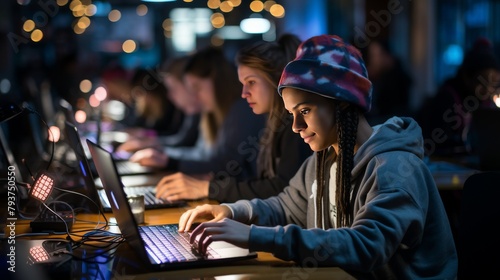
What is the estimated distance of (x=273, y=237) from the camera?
6.31ft

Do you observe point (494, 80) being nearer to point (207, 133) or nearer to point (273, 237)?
point (207, 133)

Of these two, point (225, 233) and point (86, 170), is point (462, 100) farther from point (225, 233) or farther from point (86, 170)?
point (225, 233)

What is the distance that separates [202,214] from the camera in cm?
244

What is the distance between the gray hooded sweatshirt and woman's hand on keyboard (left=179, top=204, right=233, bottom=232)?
350 mm

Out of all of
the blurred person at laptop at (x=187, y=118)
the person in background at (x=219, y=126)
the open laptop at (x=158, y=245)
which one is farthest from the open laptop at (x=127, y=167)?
Answer: the open laptop at (x=158, y=245)

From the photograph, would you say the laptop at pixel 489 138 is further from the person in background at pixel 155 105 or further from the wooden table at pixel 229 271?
the person in background at pixel 155 105

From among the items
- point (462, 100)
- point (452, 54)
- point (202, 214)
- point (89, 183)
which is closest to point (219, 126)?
point (462, 100)

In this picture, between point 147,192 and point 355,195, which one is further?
point 147,192

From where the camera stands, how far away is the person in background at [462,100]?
4.96m

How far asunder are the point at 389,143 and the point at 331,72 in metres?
0.26

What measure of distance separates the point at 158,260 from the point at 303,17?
10.0 meters

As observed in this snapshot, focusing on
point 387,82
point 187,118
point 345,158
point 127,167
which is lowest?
point 187,118

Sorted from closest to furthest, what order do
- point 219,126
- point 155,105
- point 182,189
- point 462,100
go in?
point 182,189 → point 219,126 → point 462,100 → point 155,105

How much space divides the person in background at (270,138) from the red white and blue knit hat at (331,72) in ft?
2.84
